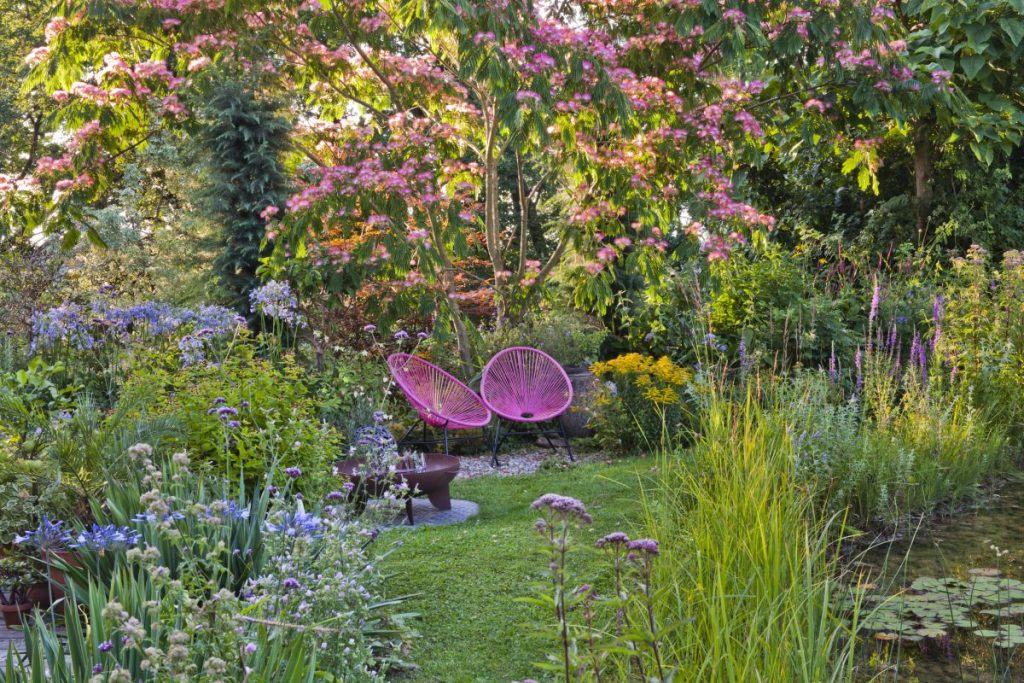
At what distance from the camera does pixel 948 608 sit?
10.4 ft

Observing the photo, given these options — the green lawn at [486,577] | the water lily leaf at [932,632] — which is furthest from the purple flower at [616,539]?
the water lily leaf at [932,632]

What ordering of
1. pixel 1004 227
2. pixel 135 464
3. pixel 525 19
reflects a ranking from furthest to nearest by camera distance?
pixel 1004 227
pixel 525 19
pixel 135 464

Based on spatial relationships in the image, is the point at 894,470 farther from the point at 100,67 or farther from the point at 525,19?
the point at 100,67

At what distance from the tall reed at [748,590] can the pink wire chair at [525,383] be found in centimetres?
345

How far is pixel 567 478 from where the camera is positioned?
5699 mm

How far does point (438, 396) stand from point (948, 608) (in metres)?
3.84

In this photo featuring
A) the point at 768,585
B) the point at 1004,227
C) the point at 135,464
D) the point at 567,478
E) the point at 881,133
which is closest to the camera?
the point at 768,585

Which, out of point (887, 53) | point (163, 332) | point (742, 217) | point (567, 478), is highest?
point (887, 53)

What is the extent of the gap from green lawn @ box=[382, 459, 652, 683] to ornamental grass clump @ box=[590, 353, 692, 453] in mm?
1125

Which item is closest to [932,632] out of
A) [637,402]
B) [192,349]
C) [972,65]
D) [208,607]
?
[208,607]

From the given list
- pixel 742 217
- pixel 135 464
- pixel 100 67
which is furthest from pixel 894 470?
pixel 100 67

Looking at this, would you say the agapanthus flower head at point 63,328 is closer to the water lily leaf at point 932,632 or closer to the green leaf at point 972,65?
the water lily leaf at point 932,632

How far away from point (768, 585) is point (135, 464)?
2385 millimetres

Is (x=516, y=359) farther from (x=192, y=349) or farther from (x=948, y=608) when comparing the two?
(x=948, y=608)
